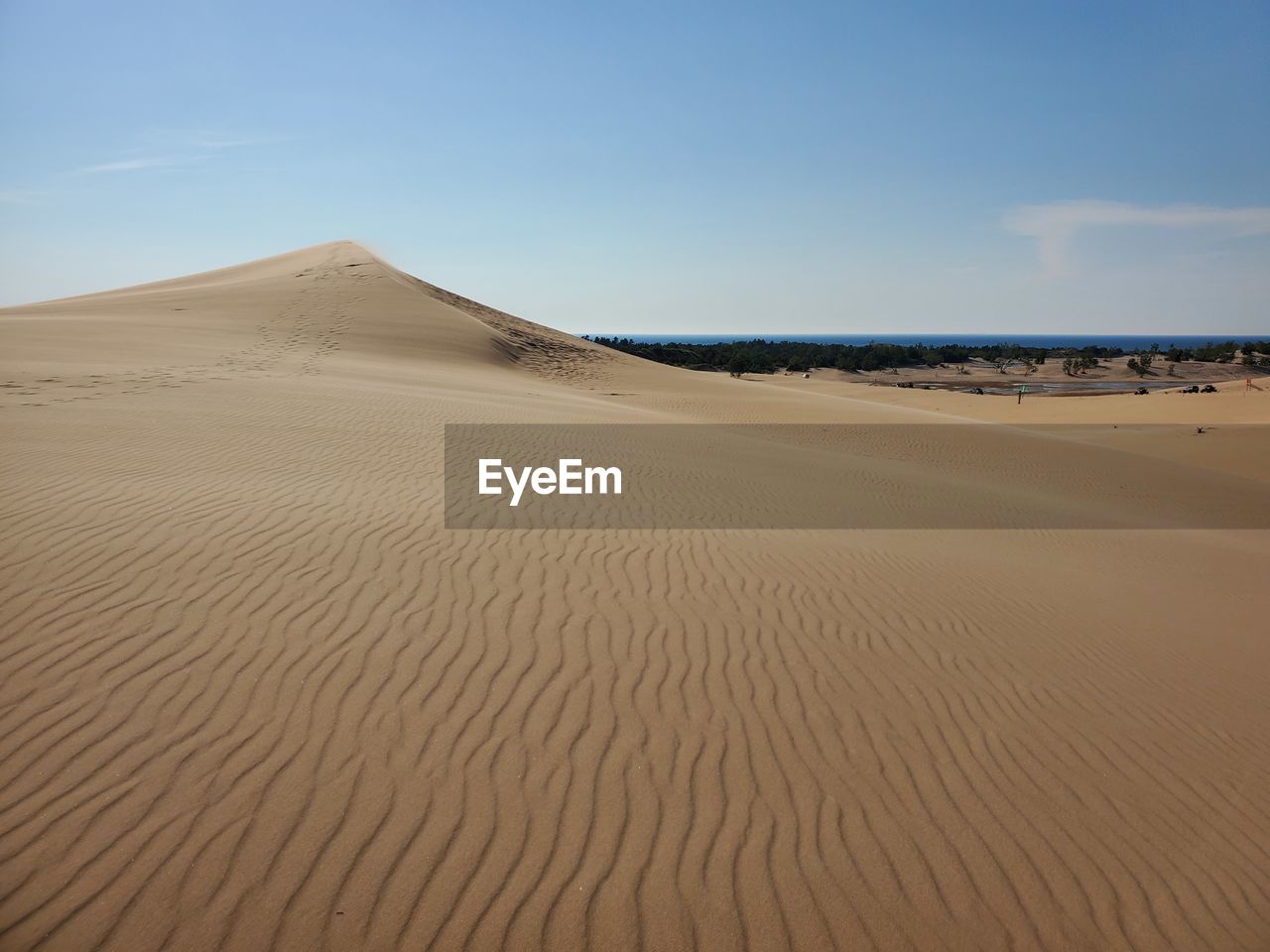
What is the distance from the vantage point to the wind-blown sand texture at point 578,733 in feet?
12.3

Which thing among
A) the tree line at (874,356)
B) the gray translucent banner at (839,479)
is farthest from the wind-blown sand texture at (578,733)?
the tree line at (874,356)

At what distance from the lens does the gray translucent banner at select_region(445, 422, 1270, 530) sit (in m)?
10.5

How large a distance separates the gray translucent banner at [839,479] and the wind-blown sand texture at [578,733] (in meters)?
1.12

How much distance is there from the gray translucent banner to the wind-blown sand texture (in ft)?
3.67

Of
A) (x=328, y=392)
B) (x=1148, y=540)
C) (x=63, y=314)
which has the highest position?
(x=63, y=314)

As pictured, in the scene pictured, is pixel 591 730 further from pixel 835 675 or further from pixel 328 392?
pixel 328 392

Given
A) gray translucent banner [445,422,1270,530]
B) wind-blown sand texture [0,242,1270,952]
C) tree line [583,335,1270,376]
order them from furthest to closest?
tree line [583,335,1270,376]
gray translucent banner [445,422,1270,530]
wind-blown sand texture [0,242,1270,952]

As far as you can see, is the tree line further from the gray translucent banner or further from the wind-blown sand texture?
the wind-blown sand texture

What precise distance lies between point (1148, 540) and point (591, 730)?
1198cm

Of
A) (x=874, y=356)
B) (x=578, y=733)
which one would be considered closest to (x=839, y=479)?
(x=578, y=733)

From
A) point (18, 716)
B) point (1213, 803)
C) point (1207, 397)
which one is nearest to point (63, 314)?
point (18, 716)

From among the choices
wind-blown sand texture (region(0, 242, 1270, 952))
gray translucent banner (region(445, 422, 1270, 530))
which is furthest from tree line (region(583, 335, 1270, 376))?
wind-blown sand texture (region(0, 242, 1270, 952))

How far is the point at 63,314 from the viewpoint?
29.6 meters

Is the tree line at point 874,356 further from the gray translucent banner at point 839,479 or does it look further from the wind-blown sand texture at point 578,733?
the wind-blown sand texture at point 578,733
